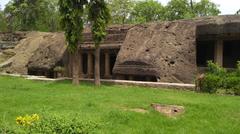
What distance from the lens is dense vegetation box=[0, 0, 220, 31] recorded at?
4256 cm

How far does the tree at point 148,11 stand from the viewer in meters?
46.9

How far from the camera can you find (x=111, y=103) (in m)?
12.4

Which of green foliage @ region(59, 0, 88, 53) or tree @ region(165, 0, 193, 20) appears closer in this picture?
green foliage @ region(59, 0, 88, 53)

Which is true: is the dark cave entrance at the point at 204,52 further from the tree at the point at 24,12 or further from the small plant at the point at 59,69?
the tree at the point at 24,12

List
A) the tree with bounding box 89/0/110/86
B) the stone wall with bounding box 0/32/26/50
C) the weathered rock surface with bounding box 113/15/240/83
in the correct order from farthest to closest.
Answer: the stone wall with bounding box 0/32/26/50
the weathered rock surface with bounding box 113/15/240/83
the tree with bounding box 89/0/110/86

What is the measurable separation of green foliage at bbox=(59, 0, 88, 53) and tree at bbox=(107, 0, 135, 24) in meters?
28.3

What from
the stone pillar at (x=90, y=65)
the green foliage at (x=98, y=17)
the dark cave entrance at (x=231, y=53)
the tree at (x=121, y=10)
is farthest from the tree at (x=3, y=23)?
the dark cave entrance at (x=231, y=53)

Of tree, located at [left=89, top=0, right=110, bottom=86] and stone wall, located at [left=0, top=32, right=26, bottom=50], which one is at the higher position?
tree, located at [left=89, top=0, right=110, bottom=86]

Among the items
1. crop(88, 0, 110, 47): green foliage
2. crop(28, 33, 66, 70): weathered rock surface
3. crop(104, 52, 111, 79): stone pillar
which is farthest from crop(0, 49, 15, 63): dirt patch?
crop(88, 0, 110, 47): green foliage

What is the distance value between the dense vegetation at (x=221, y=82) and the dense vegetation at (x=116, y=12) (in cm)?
2800

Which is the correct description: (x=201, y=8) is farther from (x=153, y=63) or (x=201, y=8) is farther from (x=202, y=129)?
(x=202, y=129)

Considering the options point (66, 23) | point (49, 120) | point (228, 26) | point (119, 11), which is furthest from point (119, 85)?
point (119, 11)

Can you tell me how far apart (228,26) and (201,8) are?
30220 mm

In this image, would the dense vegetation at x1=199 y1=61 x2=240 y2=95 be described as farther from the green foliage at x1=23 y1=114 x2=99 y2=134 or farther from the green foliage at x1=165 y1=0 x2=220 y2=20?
the green foliage at x1=165 y1=0 x2=220 y2=20
